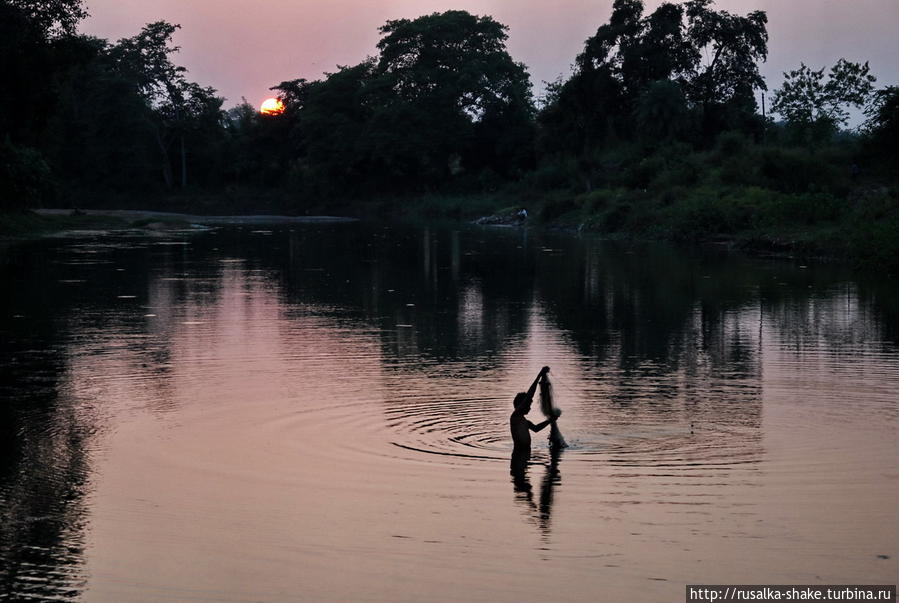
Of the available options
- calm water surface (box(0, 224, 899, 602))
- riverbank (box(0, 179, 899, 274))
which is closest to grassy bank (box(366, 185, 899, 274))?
riverbank (box(0, 179, 899, 274))

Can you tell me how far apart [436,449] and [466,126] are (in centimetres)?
7550

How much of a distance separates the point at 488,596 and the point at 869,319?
16.8m

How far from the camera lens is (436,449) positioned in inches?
483

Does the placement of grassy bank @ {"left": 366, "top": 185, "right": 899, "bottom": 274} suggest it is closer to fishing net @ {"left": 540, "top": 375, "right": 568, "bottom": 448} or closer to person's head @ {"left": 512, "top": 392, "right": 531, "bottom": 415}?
fishing net @ {"left": 540, "top": 375, "right": 568, "bottom": 448}

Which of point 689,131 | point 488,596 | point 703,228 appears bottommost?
point 488,596

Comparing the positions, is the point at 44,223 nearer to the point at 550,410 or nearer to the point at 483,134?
the point at 483,134

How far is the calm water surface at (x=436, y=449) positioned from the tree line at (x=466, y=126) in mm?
27254

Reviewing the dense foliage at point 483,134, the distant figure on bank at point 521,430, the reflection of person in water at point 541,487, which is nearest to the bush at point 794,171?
the dense foliage at point 483,134

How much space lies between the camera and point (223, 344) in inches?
777

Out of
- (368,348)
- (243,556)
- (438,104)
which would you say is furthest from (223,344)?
(438,104)

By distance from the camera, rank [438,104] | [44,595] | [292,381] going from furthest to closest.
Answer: [438,104]
[292,381]
[44,595]

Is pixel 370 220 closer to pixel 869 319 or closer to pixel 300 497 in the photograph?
pixel 869 319

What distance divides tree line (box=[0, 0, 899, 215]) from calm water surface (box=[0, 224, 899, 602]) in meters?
27.3

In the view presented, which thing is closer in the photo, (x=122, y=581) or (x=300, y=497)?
(x=122, y=581)
